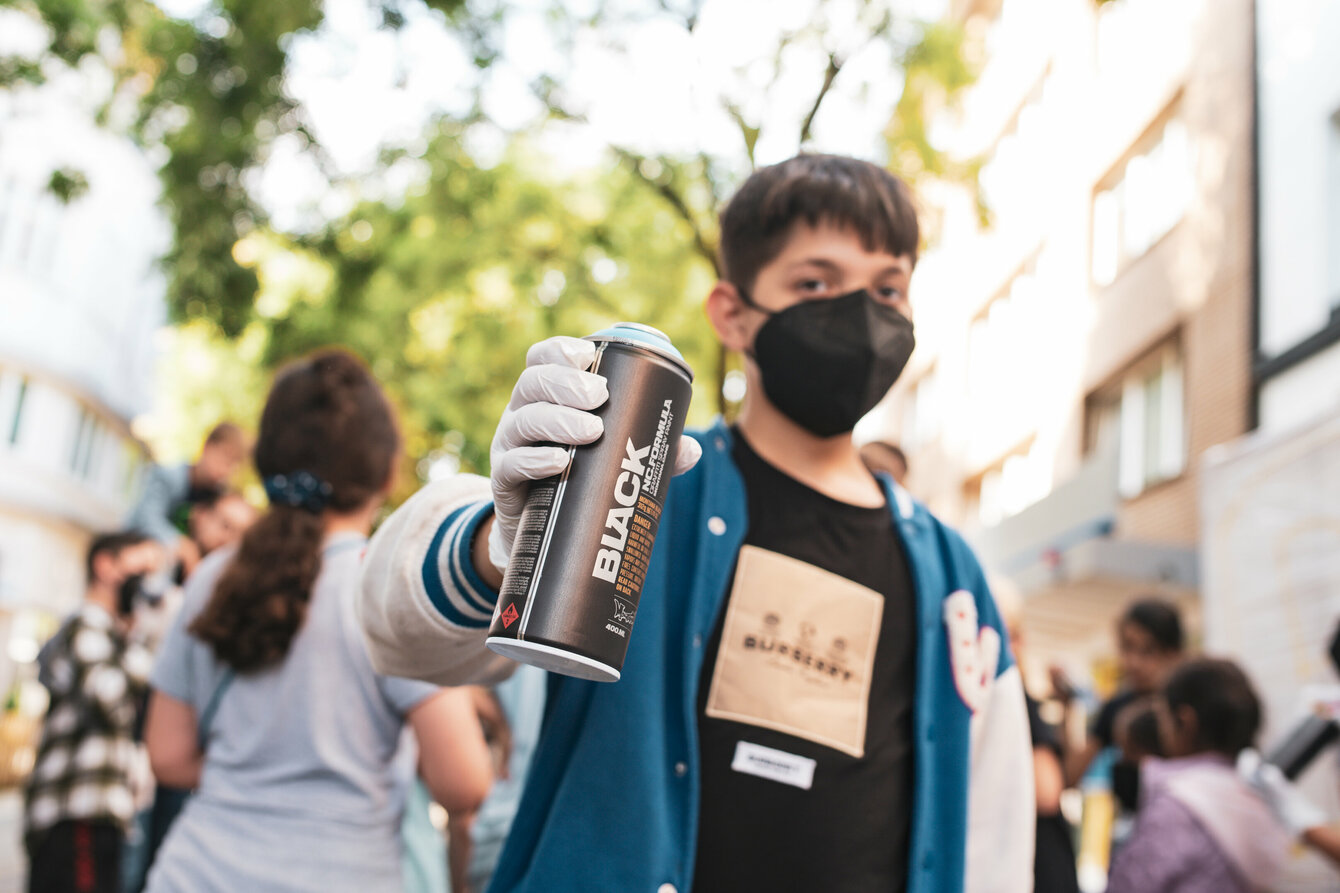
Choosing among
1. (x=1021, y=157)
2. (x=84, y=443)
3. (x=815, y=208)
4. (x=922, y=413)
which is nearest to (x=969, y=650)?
(x=815, y=208)

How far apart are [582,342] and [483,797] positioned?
1.67 meters

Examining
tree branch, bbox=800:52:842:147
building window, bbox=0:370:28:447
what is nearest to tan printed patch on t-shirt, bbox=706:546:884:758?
tree branch, bbox=800:52:842:147

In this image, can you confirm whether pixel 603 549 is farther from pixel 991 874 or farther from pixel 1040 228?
pixel 1040 228

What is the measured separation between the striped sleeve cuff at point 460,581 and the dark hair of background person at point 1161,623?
489 centimetres

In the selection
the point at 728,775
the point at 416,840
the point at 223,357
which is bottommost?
the point at 416,840

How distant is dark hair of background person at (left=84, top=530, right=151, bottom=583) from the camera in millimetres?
5555

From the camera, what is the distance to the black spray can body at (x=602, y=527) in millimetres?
1360

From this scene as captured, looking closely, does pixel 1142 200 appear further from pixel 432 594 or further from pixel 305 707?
pixel 432 594

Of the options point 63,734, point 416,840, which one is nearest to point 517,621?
point 416,840

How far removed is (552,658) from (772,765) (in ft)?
2.37

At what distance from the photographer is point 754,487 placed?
2.20m

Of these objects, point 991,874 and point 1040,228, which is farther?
point 1040,228

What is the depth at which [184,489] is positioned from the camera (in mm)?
5938

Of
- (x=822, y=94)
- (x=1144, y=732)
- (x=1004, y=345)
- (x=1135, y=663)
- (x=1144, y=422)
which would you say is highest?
(x=1004, y=345)
